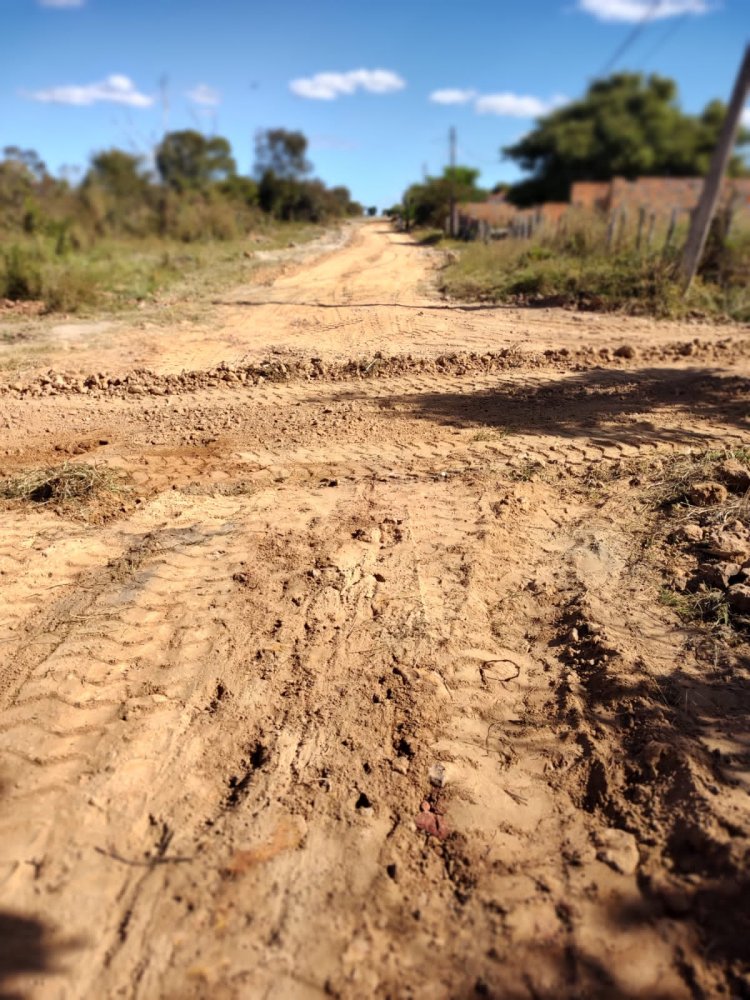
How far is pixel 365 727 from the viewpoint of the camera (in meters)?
2.80

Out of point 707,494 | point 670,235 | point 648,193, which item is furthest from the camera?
point 648,193

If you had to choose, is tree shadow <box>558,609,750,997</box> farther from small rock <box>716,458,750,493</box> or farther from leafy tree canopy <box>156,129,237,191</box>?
leafy tree canopy <box>156,129,237,191</box>

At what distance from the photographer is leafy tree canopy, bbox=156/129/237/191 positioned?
96.4 ft

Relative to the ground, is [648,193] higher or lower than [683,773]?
higher

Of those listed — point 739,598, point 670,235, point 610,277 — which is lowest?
point 739,598

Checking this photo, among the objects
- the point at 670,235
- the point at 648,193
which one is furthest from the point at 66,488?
the point at 648,193

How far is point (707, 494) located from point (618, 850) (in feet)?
8.98

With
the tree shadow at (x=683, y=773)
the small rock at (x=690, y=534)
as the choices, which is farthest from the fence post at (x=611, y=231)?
the tree shadow at (x=683, y=773)

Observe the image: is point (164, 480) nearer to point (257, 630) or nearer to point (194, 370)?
point (257, 630)

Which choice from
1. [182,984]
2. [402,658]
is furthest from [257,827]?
[402,658]

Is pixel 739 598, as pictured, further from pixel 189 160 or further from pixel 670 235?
pixel 189 160

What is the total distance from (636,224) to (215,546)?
13170 millimetres

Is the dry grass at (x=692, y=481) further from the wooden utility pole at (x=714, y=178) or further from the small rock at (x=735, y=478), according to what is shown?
the wooden utility pole at (x=714, y=178)

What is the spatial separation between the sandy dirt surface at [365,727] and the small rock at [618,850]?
0.4 inches
